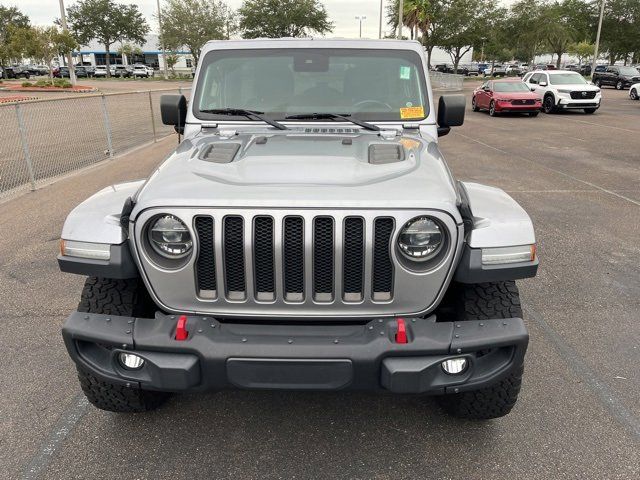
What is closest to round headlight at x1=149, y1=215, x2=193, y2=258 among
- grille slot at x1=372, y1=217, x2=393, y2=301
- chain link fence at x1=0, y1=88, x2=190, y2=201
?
grille slot at x1=372, y1=217, x2=393, y2=301

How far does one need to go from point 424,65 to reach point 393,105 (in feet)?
1.43

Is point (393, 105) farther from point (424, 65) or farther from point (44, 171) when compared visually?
point (44, 171)

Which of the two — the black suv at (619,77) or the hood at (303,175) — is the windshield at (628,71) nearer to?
the black suv at (619,77)

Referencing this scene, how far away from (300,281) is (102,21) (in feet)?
244

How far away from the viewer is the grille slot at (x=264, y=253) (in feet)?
6.97

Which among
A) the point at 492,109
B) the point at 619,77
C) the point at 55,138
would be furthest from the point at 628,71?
the point at 55,138

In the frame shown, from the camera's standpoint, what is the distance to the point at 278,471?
2.47 m

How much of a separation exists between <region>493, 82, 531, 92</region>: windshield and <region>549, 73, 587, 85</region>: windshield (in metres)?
1.53

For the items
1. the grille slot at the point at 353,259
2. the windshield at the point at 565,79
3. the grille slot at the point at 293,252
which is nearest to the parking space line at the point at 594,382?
the grille slot at the point at 353,259

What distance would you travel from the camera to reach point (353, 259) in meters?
2.15

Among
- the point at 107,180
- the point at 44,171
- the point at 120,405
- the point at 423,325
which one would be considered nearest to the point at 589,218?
the point at 423,325

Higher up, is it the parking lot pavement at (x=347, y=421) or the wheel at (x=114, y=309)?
the wheel at (x=114, y=309)

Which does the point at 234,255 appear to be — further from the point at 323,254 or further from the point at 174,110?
the point at 174,110

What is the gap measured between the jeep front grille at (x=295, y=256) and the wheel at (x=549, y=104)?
20791 millimetres
